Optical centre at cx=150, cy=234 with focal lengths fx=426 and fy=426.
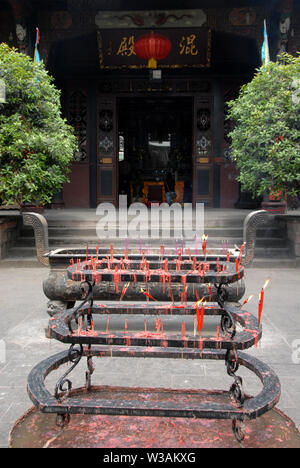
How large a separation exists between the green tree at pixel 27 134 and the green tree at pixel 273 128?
3251mm

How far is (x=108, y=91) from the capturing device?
39.4ft

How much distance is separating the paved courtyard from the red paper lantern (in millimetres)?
6447

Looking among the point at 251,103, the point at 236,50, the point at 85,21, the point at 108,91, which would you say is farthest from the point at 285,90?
the point at 108,91

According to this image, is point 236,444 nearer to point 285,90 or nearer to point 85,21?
point 285,90

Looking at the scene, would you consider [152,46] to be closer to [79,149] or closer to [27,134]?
[79,149]

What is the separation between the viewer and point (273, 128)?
281 inches

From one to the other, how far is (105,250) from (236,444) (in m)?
2.70

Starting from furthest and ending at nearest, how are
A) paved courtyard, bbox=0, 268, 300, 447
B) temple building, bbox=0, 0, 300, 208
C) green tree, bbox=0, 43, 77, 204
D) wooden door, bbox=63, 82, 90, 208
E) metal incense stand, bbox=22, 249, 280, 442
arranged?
wooden door, bbox=63, 82, 90, 208 → temple building, bbox=0, 0, 300, 208 → green tree, bbox=0, 43, 77, 204 → paved courtyard, bbox=0, 268, 300, 447 → metal incense stand, bbox=22, 249, 280, 442

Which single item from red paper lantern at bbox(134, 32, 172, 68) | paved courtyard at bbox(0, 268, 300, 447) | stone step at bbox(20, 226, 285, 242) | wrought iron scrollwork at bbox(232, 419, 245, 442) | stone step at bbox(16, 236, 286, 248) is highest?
red paper lantern at bbox(134, 32, 172, 68)

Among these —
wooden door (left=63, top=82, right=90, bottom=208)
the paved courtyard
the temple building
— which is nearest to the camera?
the paved courtyard

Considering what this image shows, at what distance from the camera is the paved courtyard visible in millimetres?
2916

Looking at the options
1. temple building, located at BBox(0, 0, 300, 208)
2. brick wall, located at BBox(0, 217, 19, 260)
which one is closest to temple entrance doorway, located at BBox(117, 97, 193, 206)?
temple building, located at BBox(0, 0, 300, 208)

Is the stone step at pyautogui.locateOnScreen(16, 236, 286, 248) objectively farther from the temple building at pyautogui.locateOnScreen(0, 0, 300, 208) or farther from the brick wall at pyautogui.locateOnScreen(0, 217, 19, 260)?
the temple building at pyautogui.locateOnScreen(0, 0, 300, 208)

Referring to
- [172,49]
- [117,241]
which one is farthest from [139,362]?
[172,49]
